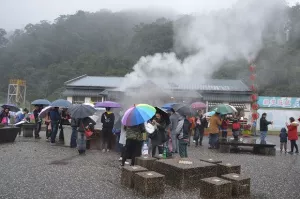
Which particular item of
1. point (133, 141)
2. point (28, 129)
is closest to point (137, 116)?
point (133, 141)

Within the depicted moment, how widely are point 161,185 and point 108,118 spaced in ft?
18.0

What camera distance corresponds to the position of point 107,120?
11141 mm

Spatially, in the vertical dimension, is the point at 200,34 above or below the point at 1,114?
above

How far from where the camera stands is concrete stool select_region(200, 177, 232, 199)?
5656 mm

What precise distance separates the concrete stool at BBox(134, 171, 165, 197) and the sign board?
2438 centimetres

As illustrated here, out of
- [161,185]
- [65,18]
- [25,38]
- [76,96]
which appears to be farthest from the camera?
[65,18]

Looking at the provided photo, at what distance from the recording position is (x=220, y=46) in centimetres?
1716

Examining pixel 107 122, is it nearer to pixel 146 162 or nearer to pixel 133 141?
pixel 133 141

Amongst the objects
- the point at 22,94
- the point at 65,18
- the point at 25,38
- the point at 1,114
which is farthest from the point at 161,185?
the point at 65,18

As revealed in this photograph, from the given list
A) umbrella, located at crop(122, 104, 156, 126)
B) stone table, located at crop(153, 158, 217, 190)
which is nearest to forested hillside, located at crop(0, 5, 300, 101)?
umbrella, located at crop(122, 104, 156, 126)

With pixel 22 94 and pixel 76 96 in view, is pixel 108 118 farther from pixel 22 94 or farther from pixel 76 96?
pixel 22 94

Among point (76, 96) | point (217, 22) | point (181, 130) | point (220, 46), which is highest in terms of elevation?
point (217, 22)

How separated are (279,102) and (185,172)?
24.9 m

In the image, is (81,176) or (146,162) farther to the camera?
(146,162)
